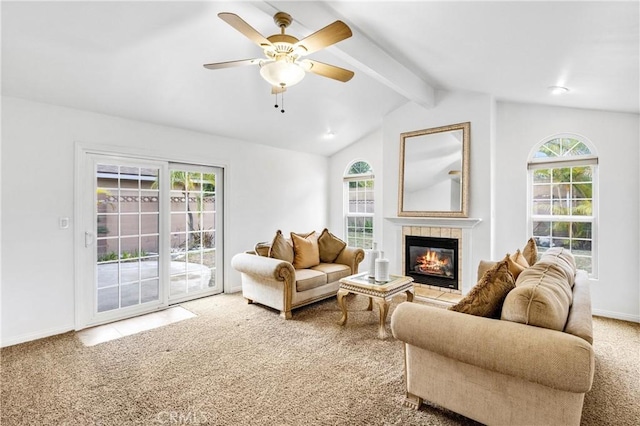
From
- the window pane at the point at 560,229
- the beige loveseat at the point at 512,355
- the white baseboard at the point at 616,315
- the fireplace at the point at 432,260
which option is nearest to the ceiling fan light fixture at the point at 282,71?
the beige loveseat at the point at 512,355

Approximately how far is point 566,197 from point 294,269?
3625mm

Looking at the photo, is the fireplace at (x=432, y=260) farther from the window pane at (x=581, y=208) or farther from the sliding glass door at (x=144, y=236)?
the sliding glass door at (x=144, y=236)

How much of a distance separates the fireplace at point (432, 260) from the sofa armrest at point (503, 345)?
115 inches

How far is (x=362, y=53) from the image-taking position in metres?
2.88

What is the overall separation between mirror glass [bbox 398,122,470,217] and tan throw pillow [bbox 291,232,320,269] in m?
1.50

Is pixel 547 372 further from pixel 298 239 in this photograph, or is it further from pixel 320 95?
pixel 320 95

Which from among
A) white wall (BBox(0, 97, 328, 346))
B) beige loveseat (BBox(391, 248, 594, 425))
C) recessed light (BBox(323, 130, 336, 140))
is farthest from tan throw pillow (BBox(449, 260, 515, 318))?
recessed light (BBox(323, 130, 336, 140))

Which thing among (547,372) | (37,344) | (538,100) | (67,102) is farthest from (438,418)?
(67,102)

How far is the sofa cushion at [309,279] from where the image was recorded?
12.4ft

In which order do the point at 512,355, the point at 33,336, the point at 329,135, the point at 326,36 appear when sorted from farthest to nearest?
the point at 329,135, the point at 33,336, the point at 326,36, the point at 512,355

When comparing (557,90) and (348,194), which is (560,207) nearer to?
(557,90)

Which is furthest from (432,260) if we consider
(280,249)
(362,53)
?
(362,53)

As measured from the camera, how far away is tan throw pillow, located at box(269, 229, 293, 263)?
404 centimetres

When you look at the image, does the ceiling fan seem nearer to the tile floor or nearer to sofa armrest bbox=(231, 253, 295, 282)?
sofa armrest bbox=(231, 253, 295, 282)
